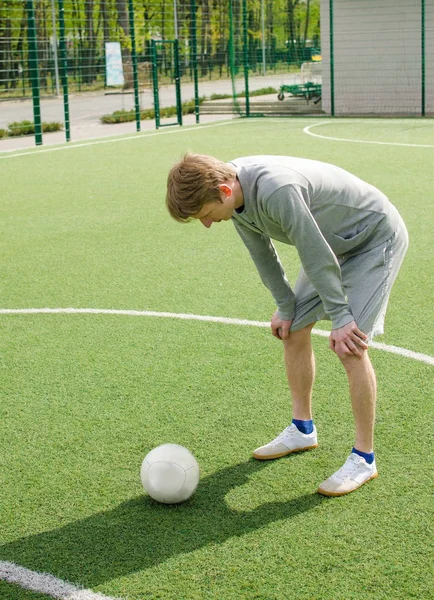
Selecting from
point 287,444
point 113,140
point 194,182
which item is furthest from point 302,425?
point 113,140

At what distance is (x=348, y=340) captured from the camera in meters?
3.34

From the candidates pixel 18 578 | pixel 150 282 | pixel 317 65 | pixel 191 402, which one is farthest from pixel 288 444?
pixel 317 65

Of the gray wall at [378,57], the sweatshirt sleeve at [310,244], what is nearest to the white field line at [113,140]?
the gray wall at [378,57]

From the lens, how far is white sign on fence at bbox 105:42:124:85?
21.4m

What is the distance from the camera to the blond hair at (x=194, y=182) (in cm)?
311

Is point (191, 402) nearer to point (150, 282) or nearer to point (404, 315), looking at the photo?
point (404, 315)

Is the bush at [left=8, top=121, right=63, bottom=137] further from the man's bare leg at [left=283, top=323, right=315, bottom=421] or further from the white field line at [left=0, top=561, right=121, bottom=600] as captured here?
the white field line at [left=0, top=561, right=121, bottom=600]

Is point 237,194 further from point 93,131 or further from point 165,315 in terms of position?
point 93,131

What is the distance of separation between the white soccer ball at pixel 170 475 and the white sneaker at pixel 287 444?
1.52 feet

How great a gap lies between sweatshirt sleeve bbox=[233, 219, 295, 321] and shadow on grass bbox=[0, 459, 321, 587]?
32.4 inches

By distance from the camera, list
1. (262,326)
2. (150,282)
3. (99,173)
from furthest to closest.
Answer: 1. (99,173)
2. (150,282)
3. (262,326)

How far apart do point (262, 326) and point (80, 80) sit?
3650cm

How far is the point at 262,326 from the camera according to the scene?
5.80m

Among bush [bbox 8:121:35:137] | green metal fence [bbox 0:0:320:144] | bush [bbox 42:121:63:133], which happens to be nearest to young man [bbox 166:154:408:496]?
green metal fence [bbox 0:0:320:144]
